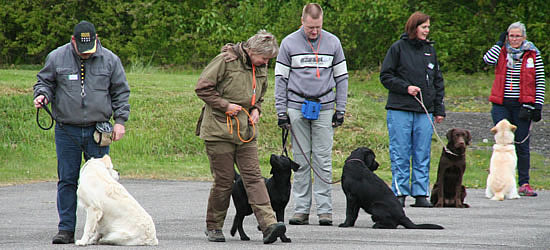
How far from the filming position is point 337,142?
16203 millimetres

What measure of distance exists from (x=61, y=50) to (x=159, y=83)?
14.4 metres

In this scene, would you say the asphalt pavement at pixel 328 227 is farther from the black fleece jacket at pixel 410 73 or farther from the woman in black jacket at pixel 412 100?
the black fleece jacket at pixel 410 73

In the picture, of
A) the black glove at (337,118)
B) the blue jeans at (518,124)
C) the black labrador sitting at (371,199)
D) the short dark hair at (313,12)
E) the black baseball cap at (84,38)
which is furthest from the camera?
the blue jeans at (518,124)

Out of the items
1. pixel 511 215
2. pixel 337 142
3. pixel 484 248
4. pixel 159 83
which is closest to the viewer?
pixel 484 248

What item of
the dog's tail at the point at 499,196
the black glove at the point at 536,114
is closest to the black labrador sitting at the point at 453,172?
the dog's tail at the point at 499,196

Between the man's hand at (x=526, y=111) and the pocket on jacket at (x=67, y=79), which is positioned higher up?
the pocket on jacket at (x=67, y=79)

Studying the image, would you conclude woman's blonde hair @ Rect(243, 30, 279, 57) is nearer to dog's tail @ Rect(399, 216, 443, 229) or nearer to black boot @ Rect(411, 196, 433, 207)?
dog's tail @ Rect(399, 216, 443, 229)

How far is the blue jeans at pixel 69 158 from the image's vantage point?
21.7ft

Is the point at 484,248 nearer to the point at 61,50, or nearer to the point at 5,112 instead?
the point at 61,50

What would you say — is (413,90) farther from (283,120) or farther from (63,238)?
(63,238)

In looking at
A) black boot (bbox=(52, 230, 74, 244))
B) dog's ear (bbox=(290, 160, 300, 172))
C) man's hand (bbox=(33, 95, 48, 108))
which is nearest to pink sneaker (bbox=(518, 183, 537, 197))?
dog's ear (bbox=(290, 160, 300, 172))

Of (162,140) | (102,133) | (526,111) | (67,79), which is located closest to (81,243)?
(102,133)

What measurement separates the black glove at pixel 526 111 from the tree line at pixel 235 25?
51.7 feet

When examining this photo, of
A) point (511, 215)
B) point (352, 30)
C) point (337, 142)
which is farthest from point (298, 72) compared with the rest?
point (352, 30)
